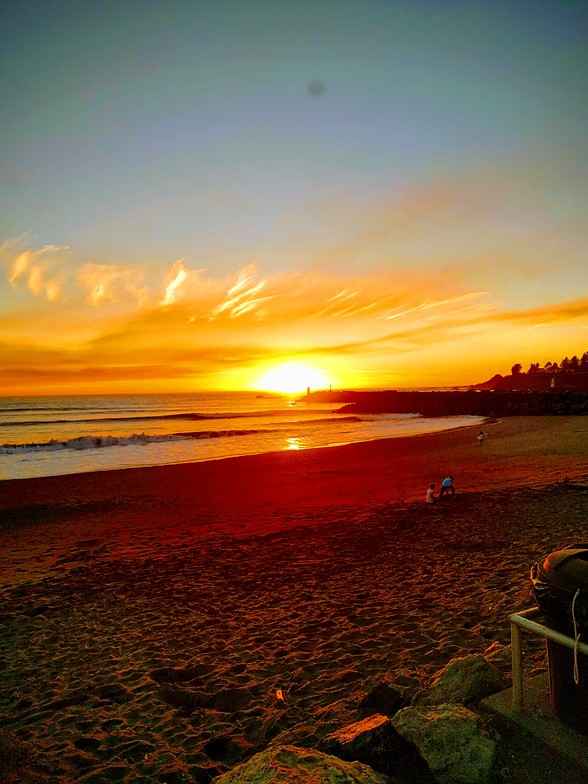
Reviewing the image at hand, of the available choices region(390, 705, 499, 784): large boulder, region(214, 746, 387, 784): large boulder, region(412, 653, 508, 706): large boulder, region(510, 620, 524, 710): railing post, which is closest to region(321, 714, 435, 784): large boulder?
region(390, 705, 499, 784): large boulder

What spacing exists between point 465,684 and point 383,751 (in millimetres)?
857

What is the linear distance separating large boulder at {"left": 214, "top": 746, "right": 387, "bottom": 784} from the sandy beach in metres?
0.89

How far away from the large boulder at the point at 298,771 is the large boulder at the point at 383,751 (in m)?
0.19

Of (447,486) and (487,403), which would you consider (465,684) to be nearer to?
(447,486)

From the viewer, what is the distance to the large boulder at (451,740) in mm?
2805

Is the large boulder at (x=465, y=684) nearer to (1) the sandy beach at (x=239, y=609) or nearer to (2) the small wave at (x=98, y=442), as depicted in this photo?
(1) the sandy beach at (x=239, y=609)

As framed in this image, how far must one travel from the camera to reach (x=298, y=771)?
2.80 meters

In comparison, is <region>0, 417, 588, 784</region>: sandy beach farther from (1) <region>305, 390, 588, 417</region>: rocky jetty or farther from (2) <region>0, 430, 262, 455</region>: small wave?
(1) <region>305, 390, 588, 417</region>: rocky jetty

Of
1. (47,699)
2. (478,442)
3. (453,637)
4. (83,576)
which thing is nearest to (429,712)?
(453,637)

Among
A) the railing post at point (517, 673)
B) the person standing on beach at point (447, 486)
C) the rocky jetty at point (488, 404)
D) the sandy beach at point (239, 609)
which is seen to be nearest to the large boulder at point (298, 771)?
the sandy beach at point (239, 609)

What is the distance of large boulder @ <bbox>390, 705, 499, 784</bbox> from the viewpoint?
2805mm

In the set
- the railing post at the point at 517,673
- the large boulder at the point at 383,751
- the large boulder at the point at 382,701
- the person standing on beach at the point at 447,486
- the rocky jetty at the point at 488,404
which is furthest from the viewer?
the rocky jetty at the point at 488,404

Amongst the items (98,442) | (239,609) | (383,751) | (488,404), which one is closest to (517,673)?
(383,751)

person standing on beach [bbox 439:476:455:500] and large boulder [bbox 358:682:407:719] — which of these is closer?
large boulder [bbox 358:682:407:719]
